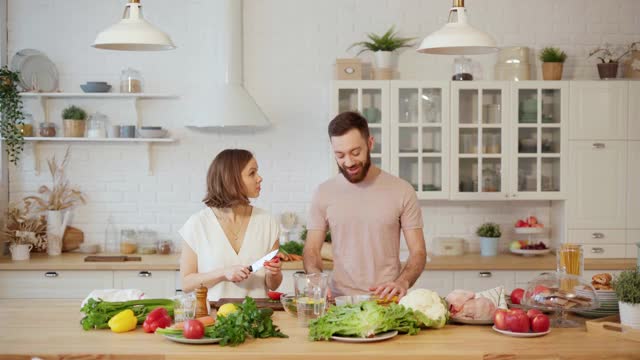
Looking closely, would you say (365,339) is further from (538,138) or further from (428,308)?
(538,138)

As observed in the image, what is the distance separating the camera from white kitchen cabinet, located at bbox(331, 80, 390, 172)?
5660 mm

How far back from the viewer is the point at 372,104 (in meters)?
5.70

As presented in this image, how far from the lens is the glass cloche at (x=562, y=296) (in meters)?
3.28

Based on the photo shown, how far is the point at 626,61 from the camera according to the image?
589cm


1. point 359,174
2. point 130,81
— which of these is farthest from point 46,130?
point 359,174

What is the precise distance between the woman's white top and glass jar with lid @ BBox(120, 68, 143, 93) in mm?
2287

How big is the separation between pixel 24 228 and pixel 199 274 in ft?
8.49

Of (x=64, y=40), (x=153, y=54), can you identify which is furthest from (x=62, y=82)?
(x=153, y=54)

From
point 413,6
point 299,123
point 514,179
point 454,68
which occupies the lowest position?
point 514,179

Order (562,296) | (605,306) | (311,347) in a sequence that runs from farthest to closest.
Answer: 1. (605,306)
2. (562,296)
3. (311,347)

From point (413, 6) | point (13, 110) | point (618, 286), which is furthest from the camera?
point (413, 6)

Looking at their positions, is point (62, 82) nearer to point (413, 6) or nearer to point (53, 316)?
point (413, 6)

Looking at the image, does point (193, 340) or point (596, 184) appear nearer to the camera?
point (193, 340)

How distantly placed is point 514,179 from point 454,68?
2.91 feet
